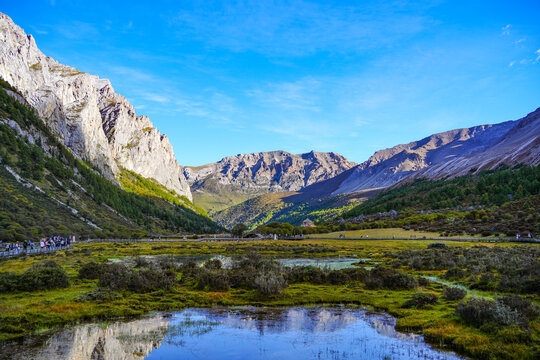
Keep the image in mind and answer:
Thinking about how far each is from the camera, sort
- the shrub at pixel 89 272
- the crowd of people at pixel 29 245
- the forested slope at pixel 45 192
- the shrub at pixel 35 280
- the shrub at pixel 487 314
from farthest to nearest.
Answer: the forested slope at pixel 45 192 → the crowd of people at pixel 29 245 → the shrub at pixel 89 272 → the shrub at pixel 35 280 → the shrub at pixel 487 314

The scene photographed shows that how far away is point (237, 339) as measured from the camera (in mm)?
17703

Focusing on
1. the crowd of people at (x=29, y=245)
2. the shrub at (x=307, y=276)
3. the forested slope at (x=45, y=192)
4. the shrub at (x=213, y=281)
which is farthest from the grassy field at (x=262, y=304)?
the forested slope at (x=45, y=192)

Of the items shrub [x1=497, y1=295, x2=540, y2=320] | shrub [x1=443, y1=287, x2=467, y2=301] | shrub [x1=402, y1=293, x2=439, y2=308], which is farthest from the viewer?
shrub [x1=443, y1=287, x2=467, y2=301]

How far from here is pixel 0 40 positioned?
153 metres

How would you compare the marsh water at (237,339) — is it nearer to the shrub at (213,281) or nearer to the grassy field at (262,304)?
the grassy field at (262,304)

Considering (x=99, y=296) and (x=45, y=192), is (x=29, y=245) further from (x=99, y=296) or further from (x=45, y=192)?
(x=45, y=192)

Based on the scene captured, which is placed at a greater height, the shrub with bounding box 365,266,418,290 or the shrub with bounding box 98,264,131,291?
the shrub with bounding box 98,264,131,291

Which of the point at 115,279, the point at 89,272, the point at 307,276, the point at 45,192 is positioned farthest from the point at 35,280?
the point at 45,192

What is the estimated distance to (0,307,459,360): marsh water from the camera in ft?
51.3

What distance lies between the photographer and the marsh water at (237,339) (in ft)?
Result: 51.3

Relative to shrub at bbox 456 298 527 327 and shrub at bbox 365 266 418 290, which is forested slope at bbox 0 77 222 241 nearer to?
shrub at bbox 365 266 418 290

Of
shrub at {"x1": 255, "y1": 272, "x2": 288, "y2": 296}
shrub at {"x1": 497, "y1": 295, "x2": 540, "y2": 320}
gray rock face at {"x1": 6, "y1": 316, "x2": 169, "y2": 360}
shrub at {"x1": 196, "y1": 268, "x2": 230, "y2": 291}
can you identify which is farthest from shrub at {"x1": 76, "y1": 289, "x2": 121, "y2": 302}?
shrub at {"x1": 497, "y1": 295, "x2": 540, "y2": 320}

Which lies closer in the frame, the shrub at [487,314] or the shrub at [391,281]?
the shrub at [487,314]

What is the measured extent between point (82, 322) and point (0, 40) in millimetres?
186665
